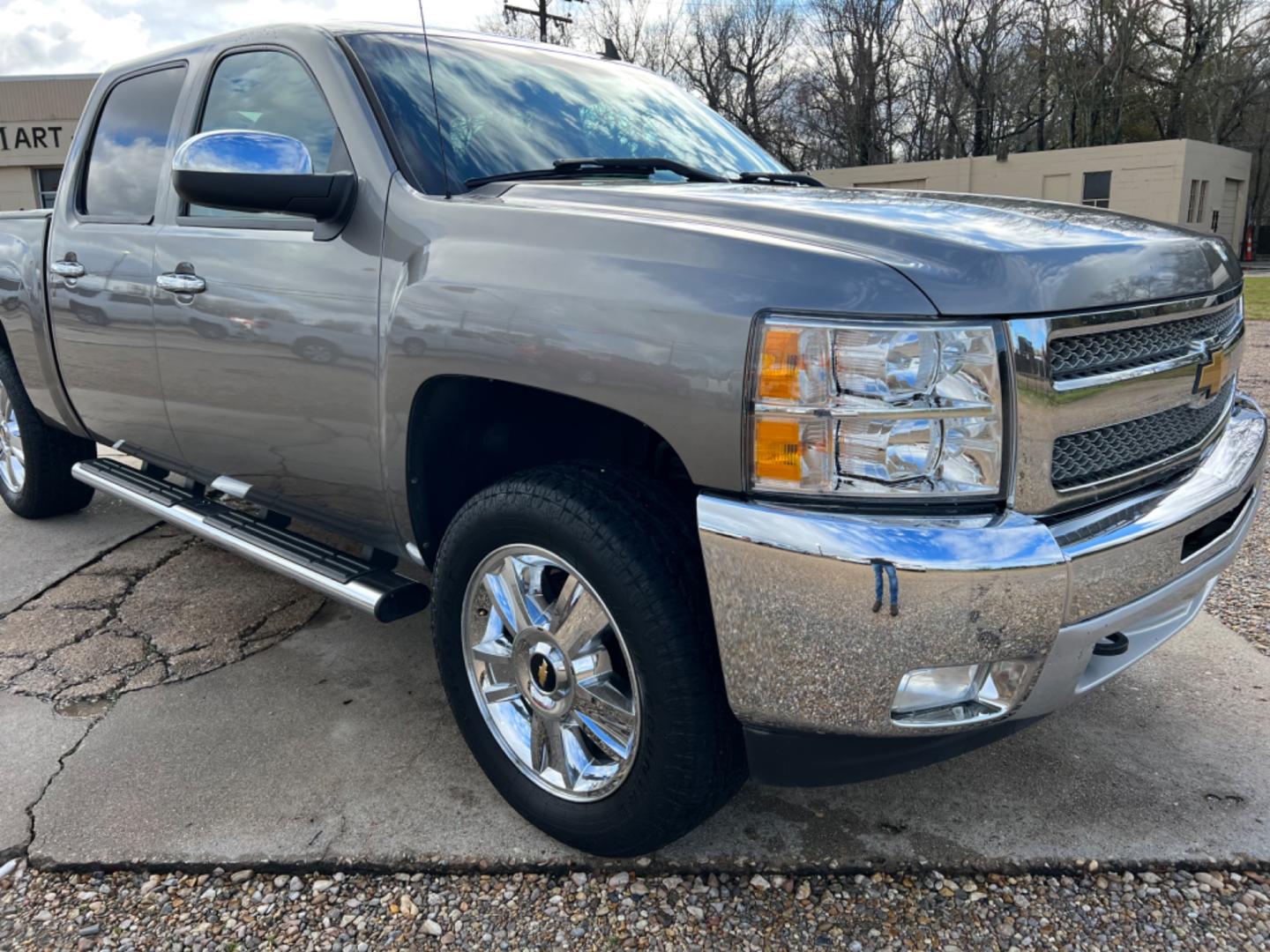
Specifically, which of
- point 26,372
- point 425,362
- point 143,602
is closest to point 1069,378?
point 425,362

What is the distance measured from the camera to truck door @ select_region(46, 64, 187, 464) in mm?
3277

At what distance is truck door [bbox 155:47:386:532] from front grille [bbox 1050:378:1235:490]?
155cm

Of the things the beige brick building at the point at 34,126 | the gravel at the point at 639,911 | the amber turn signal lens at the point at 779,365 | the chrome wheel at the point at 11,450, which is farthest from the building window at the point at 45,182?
the amber turn signal lens at the point at 779,365

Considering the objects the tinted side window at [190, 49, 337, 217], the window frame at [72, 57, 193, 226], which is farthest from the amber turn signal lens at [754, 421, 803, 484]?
the window frame at [72, 57, 193, 226]

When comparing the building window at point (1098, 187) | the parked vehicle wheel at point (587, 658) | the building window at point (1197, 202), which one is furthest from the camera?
the building window at point (1197, 202)

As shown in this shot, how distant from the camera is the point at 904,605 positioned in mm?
1598

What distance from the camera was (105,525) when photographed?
4.86m

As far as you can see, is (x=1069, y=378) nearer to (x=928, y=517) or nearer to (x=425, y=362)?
(x=928, y=517)

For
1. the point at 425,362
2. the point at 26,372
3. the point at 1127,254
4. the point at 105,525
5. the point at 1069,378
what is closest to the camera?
the point at 1069,378

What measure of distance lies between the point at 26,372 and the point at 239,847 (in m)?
2.87

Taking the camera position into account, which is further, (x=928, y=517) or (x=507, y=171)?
(x=507, y=171)

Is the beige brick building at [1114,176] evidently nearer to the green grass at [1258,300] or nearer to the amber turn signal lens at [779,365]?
the green grass at [1258,300]

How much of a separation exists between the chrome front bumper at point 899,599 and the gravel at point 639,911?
51 cm

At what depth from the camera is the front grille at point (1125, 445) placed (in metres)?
1.80
